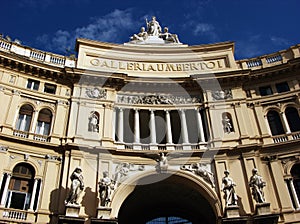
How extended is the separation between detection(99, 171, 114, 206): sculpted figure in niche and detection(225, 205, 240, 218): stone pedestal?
6223mm

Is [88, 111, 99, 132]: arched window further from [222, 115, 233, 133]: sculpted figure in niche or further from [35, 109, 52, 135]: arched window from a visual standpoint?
[222, 115, 233, 133]: sculpted figure in niche

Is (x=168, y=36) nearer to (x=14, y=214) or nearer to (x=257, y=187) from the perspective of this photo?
(x=257, y=187)

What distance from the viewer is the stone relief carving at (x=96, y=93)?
73.5ft

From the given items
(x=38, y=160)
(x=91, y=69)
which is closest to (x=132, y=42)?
(x=91, y=69)

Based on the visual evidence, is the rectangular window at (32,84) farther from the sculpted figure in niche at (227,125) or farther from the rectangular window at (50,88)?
the sculpted figure in niche at (227,125)

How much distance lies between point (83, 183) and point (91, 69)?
865 centimetres

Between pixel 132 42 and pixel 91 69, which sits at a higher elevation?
pixel 132 42

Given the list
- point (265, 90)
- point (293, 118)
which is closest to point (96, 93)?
point (265, 90)

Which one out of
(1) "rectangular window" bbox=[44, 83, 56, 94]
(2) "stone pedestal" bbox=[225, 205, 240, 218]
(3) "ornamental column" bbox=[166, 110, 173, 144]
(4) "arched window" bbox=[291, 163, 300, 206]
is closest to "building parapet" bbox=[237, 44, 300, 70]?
(3) "ornamental column" bbox=[166, 110, 173, 144]

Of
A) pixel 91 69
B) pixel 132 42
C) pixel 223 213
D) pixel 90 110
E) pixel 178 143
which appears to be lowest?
pixel 223 213

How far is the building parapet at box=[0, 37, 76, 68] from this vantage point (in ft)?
74.2

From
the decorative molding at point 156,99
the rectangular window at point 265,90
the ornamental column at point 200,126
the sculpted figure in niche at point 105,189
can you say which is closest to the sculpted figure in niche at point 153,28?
the decorative molding at point 156,99

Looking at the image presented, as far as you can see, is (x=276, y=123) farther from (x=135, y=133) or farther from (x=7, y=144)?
(x=7, y=144)

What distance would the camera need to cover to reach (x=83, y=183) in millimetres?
17938
